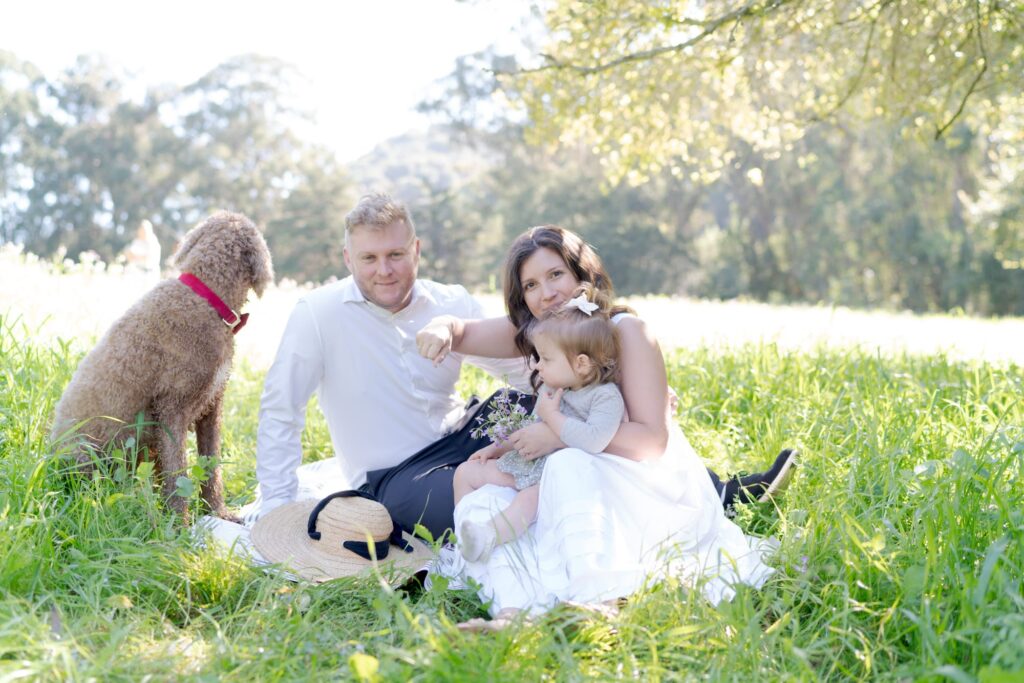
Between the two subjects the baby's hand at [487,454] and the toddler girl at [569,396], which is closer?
the toddler girl at [569,396]

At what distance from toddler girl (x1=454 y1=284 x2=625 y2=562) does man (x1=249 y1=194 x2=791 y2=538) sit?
59cm

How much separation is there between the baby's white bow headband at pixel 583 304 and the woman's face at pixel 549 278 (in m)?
0.27

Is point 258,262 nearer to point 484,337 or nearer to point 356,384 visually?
point 356,384

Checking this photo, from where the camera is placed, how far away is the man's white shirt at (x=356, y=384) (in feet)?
13.4

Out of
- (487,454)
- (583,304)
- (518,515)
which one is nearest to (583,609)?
(518,515)

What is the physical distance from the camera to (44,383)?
4.52 metres

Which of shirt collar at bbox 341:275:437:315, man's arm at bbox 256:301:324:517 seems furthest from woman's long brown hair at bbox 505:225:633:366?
man's arm at bbox 256:301:324:517

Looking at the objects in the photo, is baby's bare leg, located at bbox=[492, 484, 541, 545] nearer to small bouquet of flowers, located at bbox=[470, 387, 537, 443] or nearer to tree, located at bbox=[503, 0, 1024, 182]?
small bouquet of flowers, located at bbox=[470, 387, 537, 443]

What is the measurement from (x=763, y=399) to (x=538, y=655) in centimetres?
337

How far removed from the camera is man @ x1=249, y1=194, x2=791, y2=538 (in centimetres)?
399

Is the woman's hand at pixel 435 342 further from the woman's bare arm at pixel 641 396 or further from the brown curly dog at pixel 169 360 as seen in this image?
the brown curly dog at pixel 169 360

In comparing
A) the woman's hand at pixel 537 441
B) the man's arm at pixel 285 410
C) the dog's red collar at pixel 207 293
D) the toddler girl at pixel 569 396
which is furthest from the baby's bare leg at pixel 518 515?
the dog's red collar at pixel 207 293

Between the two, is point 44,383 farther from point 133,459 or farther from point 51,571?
point 51,571

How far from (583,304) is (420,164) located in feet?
177
